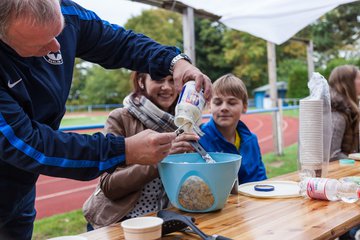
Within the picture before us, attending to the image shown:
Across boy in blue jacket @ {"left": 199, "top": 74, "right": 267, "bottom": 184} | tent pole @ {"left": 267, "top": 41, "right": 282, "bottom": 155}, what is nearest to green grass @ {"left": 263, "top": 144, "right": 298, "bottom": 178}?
tent pole @ {"left": 267, "top": 41, "right": 282, "bottom": 155}

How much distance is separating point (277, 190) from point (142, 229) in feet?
2.61

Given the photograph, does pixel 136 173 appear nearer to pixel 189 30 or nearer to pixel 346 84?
pixel 189 30

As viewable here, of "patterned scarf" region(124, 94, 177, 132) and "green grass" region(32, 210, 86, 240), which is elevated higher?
"patterned scarf" region(124, 94, 177, 132)

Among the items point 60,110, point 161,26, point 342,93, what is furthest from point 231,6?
point 161,26

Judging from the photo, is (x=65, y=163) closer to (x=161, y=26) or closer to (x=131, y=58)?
(x=131, y=58)

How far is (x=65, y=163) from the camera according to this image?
1.03m

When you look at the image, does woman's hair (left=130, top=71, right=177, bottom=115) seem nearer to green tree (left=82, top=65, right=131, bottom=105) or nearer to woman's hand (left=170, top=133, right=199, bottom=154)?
woman's hand (left=170, top=133, right=199, bottom=154)

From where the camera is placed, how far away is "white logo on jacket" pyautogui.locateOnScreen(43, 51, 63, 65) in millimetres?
1312

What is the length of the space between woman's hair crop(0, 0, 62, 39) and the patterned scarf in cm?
92

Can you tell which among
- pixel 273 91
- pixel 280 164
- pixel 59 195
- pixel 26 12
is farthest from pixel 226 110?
pixel 273 91

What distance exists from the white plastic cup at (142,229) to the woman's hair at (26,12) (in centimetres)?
58

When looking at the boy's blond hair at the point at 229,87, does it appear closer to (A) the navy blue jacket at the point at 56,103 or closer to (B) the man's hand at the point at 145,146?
(A) the navy blue jacket at the point at 56,103

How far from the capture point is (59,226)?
11.8ft

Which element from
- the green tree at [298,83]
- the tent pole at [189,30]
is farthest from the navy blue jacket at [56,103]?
the green tree at [298,83]
